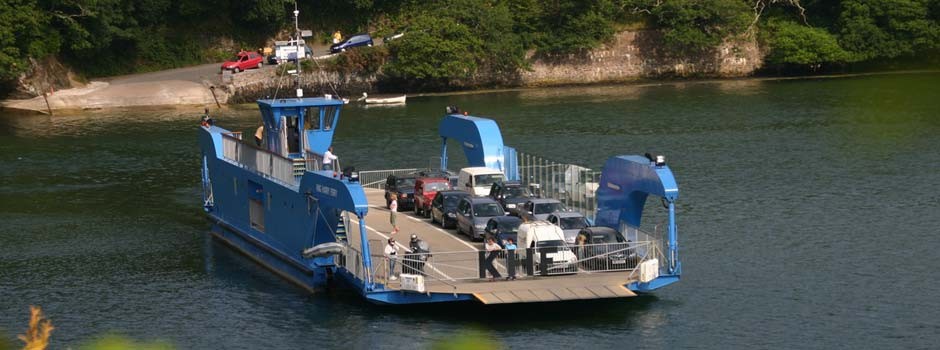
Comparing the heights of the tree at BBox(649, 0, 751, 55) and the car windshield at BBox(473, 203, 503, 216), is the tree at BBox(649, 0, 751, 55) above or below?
above

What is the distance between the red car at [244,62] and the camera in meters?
104

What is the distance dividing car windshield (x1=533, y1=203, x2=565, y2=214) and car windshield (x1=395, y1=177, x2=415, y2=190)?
7.85m

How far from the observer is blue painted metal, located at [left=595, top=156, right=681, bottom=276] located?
129 ft

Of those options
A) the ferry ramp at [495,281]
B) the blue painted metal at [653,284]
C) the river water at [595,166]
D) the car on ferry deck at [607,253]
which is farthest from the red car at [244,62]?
the blue painted metal at [653,284]

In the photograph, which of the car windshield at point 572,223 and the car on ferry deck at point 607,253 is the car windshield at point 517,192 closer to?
the car windshield at point 572,223

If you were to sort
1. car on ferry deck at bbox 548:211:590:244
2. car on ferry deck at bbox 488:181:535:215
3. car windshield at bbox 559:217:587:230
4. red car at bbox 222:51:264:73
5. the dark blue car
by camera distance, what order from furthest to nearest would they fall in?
the dark blue car < red car at bbox 222:51:264:73 < car on ferry deck at bbox 488:181:535:215 < car windshield at bbox 559:217:587:230 < car on ferry deck at bbox 548:211:590:244

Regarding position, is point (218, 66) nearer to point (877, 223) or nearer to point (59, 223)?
point (59, 223)

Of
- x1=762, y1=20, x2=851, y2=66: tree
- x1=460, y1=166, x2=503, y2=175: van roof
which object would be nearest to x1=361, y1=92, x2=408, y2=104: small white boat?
x1=762, y1=20, x2=851, y2=66: tree

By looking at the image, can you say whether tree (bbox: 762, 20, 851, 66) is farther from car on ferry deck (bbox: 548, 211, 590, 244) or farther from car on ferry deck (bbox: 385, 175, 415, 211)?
car on ferry deck (bbox: 548, 211, 590, 244)

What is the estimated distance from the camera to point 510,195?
49.5 m

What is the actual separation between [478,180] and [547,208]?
624 centimetres

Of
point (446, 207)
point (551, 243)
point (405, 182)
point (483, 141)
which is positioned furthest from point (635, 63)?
point (551, 243)

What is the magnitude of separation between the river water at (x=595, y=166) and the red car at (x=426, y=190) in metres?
7.29

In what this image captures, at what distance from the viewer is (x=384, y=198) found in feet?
182
